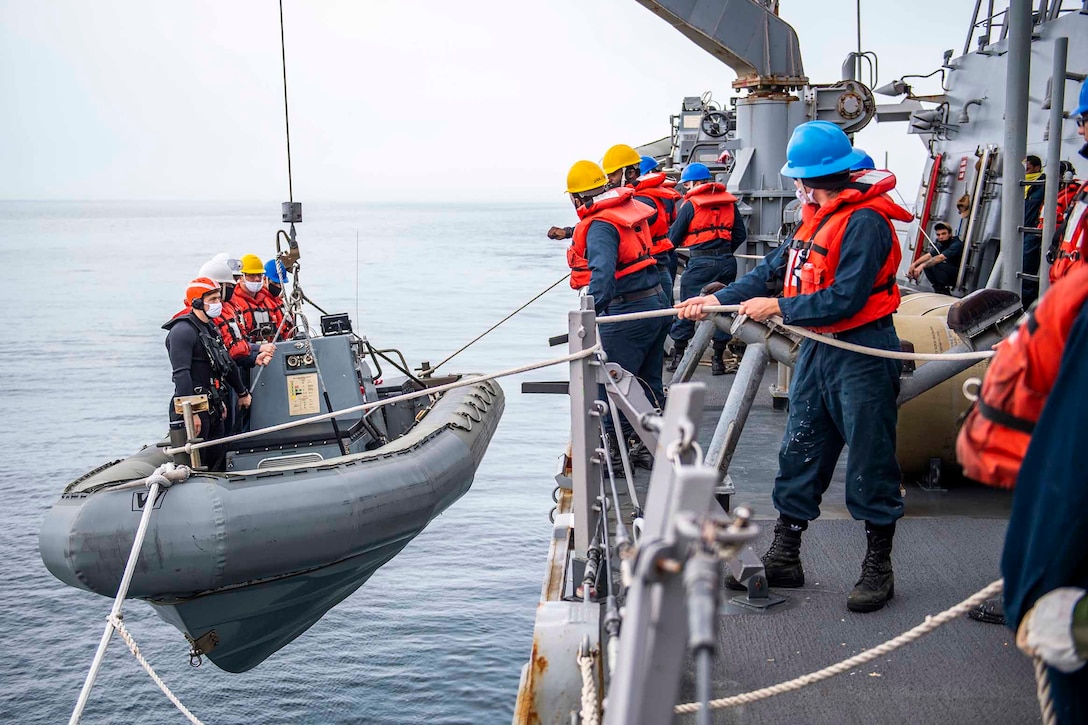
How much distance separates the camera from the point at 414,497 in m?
6.39

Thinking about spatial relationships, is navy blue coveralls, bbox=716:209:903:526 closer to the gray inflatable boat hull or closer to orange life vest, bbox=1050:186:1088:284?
orange life vest, bbox=1050:186:1088:284

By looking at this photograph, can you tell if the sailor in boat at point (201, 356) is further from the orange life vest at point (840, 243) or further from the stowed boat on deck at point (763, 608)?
the orange life vest at point (840, 243)

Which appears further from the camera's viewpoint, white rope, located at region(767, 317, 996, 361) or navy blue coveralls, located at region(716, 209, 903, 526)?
navy blue coveralls, located at region(716, 209, 903, 526)

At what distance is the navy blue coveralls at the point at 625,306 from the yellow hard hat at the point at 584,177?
0.78 feet

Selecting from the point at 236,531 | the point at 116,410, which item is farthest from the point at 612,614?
the point at 116,410

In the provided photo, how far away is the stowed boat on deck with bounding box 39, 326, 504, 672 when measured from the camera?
17.9 feet

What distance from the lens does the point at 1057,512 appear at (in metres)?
1.67

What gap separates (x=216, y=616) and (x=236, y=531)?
2.42 ft

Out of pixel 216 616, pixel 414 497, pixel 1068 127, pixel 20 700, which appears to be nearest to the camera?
pixel 216 616

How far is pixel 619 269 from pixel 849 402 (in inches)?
93.5

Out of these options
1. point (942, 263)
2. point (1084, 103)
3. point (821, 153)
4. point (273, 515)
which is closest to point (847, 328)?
point (821, 153)

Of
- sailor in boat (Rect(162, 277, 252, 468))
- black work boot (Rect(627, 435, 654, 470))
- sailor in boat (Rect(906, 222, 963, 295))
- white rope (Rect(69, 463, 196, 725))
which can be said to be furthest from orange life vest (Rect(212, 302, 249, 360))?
sailor in boat (Rect(906, 222, 963, 295))

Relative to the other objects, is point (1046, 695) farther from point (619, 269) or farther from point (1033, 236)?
point (1033, 236)

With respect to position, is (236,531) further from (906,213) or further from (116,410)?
(116,410)
